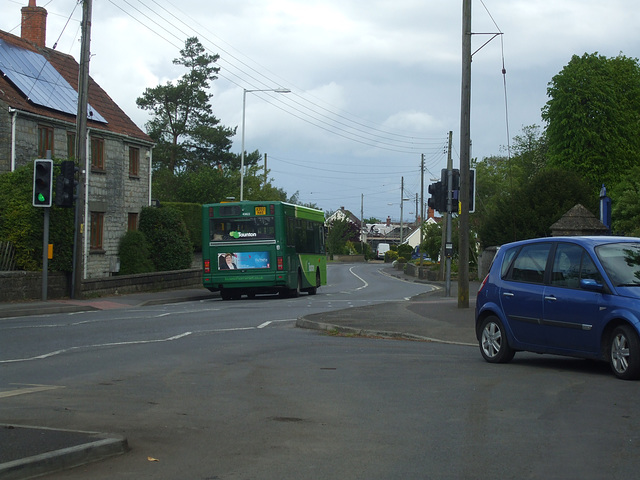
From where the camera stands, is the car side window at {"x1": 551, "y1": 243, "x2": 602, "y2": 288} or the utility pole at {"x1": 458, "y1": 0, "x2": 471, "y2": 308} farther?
the utility pole at {"x1": 458, "y1": 0, "x2": 471, "y2": 308}

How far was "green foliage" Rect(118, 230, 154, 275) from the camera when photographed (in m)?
36.6

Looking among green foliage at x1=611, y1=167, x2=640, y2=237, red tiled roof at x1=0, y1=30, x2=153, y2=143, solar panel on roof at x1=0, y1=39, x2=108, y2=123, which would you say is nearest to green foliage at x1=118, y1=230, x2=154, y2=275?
red tiled roof at x1=0, y1=30, x2=153, y2=143

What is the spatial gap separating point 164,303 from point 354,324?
12.9 m

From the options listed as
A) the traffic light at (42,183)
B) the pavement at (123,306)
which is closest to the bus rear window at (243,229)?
the pavement at (123,306)

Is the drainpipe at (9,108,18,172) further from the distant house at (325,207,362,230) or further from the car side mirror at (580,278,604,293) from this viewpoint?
the distant house at (325,207,362,230)

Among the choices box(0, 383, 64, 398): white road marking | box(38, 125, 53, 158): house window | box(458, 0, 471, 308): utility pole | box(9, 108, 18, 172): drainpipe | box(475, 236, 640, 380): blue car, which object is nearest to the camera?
box(0, 383, 64, 398): white road marking

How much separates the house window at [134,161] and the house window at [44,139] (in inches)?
232

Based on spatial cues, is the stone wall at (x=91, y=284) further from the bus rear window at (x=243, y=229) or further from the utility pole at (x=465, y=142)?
the utility pole at (x=465, y=142)

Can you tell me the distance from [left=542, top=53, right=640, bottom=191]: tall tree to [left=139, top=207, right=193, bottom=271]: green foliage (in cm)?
3251

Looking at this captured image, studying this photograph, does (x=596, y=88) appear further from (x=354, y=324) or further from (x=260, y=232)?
(x=354, y=324)

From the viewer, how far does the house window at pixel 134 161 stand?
38487 mm

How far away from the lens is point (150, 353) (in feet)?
42.2

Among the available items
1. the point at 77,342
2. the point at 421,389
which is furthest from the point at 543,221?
the point at 421,389

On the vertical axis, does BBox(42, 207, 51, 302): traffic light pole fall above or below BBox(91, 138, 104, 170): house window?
below
